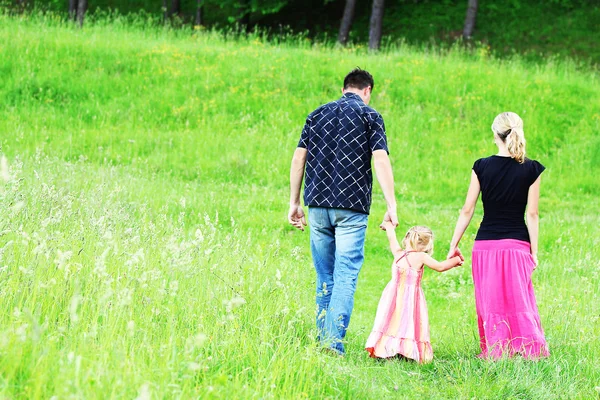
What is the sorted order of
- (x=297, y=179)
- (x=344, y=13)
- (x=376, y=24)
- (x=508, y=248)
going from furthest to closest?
(x=344, y=13) → (x=376, y=24) → (x=297, y=179) → (x=508, y=248)

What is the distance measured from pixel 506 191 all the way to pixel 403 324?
1328 millimetres

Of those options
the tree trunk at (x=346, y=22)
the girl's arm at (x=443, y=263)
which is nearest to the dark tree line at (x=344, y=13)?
the tree trunk at (x=346, y=22)

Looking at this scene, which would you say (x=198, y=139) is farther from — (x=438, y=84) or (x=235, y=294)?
(x=235, y=294)

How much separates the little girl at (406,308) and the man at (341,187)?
28 cm

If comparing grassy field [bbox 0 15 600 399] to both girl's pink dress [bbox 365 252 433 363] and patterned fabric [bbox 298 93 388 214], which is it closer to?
girl's pink dress [bbox 365 252 433 363]

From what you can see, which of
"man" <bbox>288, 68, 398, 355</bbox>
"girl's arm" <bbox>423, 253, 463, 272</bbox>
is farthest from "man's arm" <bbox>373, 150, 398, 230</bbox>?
"girl's arm" <bbox>423, 253, 463, 272</bbox>

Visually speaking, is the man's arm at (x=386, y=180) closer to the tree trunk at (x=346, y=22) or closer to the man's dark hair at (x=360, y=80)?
the man's dark hair at (x=360, y=80)

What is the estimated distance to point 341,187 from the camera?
6469 millimetres

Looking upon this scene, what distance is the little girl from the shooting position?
6.45 metres

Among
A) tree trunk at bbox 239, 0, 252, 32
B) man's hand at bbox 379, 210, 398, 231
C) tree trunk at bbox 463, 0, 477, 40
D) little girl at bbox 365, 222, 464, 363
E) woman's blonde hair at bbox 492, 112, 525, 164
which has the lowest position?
little girl at bbox 365, 222, 464, 363

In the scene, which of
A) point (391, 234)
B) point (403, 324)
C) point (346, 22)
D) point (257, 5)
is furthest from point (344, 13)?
point (403, 324)

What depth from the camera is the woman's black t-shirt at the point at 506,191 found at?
650 cm

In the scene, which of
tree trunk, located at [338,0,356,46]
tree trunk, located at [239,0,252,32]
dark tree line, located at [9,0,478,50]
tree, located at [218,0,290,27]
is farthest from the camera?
tree trunk, located at [239,0,252,32]

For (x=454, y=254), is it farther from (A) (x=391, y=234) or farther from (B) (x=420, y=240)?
(A) (x=391, y=234)
